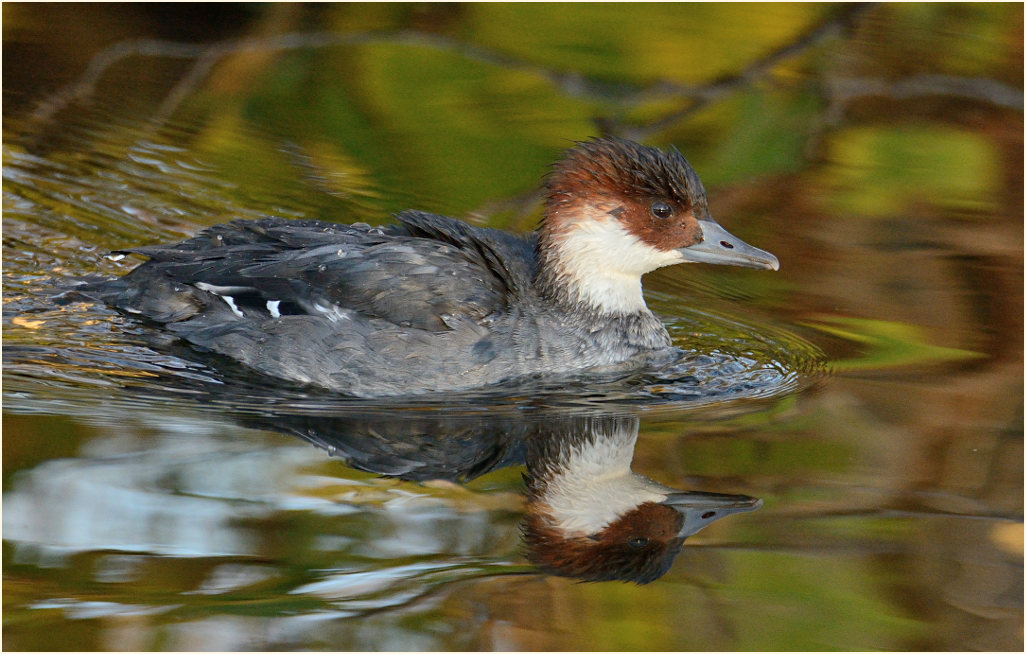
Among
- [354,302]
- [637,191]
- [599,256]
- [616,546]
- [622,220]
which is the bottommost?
[616,546]

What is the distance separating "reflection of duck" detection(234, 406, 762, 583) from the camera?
4316 mm

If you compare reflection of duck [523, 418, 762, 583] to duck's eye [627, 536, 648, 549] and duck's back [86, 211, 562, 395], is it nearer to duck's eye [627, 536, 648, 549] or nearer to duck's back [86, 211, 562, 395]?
duck's eye [627, 536, 648, 549]

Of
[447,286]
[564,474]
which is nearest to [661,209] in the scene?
[447,286]

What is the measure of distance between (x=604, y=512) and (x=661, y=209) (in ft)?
7.10

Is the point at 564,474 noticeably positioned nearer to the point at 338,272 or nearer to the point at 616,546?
the point at 616,546

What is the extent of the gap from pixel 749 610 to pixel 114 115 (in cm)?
642

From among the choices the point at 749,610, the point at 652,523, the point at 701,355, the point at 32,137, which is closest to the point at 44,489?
the point at 652,523

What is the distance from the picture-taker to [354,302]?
5.96m

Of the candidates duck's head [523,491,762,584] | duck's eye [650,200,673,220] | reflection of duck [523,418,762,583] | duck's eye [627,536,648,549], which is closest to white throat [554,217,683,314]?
duck's eye [650,200,673,220]

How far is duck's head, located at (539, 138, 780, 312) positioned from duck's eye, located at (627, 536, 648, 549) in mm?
2136

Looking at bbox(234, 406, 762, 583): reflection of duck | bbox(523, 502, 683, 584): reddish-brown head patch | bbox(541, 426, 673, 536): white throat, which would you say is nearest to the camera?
bbox(523, 502, 683, 584): reddish-brown head patch

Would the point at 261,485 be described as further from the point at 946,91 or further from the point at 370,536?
the point at 946,91

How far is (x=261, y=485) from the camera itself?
463 cm

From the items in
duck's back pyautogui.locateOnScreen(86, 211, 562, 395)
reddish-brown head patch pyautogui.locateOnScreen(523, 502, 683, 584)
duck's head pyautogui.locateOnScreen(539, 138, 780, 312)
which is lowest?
reddish-brown head patch pyautogui.locateOnScreen(523, 502, 683, 584)
